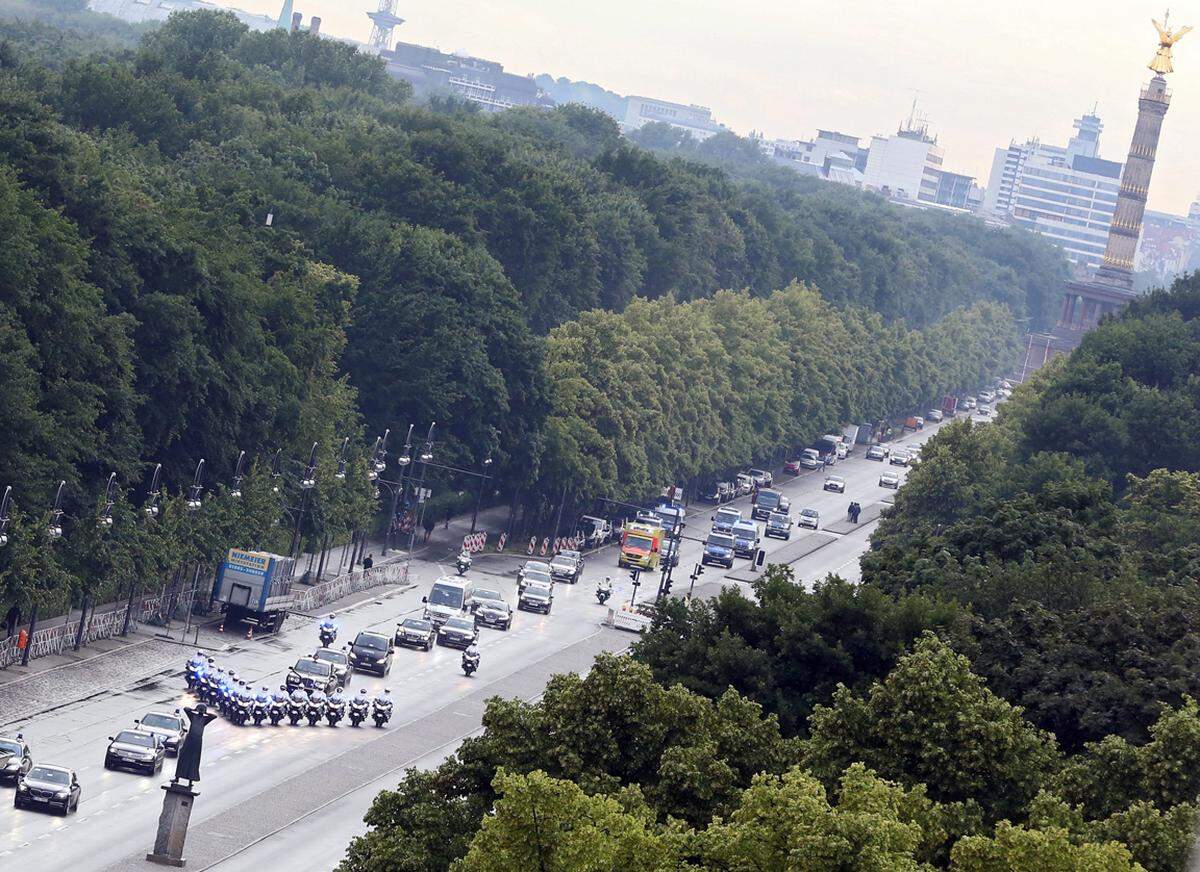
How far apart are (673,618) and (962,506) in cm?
5831

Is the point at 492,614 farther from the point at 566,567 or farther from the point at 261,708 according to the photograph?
the point at 261,708

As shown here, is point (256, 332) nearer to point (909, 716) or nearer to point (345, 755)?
point (345, 755)

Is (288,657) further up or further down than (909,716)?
further down

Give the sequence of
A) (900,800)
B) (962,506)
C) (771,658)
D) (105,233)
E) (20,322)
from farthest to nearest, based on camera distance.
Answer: (962,506) < (105,233) < (20,322) < (771,658) < (900,800)

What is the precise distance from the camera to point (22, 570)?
71562 millimetres

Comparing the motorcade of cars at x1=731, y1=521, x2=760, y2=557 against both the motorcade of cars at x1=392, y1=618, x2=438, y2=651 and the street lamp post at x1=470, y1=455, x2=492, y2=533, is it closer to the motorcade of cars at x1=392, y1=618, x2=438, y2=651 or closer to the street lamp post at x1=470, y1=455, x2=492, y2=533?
the street lamp post at x1=470, y1=455, x2=492, y2=533

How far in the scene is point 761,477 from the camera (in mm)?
167000

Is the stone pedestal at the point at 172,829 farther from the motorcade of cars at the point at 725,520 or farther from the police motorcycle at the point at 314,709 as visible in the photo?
the motorcade of cars at the point at 725,520

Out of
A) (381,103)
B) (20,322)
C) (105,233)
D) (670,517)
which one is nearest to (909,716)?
(20,322)

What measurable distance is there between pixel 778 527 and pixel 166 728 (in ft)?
269

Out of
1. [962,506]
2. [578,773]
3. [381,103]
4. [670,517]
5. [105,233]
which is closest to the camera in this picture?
[578,773]

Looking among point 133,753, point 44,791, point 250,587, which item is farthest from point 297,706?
point 44,791

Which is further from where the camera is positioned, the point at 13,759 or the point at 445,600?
the point at 445,600

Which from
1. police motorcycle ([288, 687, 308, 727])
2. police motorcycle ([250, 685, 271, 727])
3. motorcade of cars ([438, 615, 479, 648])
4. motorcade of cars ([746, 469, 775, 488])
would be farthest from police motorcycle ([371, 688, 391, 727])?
motorcade of cars ([746, 469, 775, 488])
